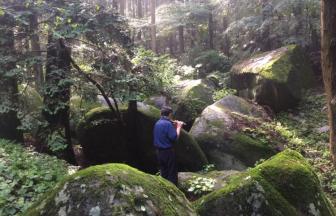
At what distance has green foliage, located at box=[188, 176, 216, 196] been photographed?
24.6 feet

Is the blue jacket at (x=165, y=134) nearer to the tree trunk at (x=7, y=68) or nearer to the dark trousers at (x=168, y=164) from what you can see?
the dark trousers at (x=168, y=164)

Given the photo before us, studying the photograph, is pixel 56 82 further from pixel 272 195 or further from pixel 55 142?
pixel 272 195

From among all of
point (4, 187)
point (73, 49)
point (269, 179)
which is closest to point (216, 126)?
point (73, 49)

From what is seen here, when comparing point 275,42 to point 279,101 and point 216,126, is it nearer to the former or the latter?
point 279,101

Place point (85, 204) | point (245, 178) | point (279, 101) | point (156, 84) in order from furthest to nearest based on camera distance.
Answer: point (279, 101) → point (156, 84) → point (245, 178) → point (85, 204)

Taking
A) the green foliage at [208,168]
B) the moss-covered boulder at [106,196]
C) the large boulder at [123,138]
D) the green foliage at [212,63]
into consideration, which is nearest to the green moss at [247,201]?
the moss-covered boulder at [106,196]

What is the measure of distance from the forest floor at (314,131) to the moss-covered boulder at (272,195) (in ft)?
12.2

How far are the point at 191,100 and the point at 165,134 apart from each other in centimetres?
596

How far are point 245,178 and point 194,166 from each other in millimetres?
5653

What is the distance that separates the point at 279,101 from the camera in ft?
49.0

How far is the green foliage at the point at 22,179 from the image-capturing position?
4.98 m

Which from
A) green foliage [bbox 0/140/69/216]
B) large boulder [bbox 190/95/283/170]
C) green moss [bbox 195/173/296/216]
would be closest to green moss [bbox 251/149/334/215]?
green moss [bbox 195/173/296/216]

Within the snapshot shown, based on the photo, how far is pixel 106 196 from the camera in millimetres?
3479

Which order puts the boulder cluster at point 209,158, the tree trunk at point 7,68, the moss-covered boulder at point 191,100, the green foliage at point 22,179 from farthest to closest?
the moss-covered boulder at point 191,100, the tree trunk at point 7,68, the green foliage at point 22,179, the boulder cluster at point 209,158
